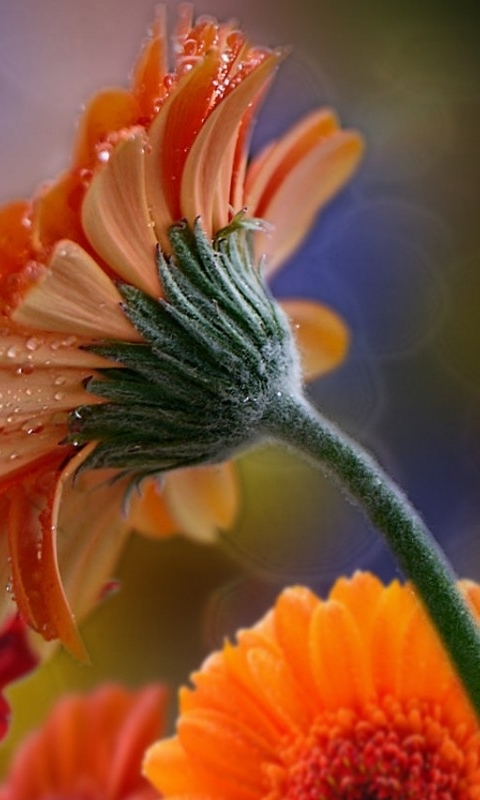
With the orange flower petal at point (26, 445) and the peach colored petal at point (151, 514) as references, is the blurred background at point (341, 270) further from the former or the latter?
the orange flower petal at point (26, 445)

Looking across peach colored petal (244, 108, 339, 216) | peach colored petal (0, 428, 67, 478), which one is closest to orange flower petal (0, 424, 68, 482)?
peach colored petal (0, 428, 67, 478)

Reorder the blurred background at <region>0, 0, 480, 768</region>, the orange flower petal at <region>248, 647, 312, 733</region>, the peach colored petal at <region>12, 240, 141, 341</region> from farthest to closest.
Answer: the blurred background at <region>0, 0, 480, 768</region> → the orange flower petal at <region>248, 647, 312, 733</region> → the peach colored petal at <region>12, 240, 141, 341</region>

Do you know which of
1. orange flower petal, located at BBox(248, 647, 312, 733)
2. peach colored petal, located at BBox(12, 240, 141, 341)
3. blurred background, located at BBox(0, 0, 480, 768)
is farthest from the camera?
blurred background, located at BBox(0, 0, 480, 768)

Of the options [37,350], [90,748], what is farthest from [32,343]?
[90,748]

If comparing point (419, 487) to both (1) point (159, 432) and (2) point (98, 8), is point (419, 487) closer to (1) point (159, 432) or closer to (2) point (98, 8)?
(1) point (159, 432)

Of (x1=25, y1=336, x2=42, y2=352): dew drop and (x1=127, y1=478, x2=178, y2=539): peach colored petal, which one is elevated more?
(x1=25, y1=336, x2=42, y2=352): dew drop

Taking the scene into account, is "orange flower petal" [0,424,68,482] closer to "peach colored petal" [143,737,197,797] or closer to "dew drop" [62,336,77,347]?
"dew drop" [62,336,77,347]

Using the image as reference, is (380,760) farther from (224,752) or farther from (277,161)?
(277,161)
